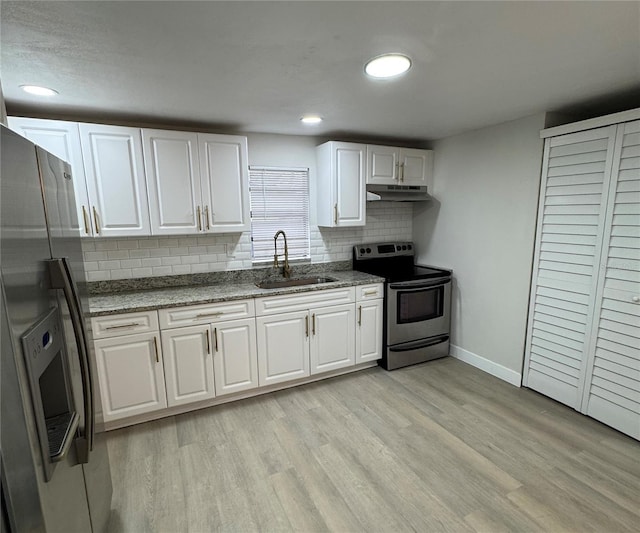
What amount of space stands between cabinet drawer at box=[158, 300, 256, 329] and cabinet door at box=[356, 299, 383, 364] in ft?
3.48

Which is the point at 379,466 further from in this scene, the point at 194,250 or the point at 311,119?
the point at 311,119

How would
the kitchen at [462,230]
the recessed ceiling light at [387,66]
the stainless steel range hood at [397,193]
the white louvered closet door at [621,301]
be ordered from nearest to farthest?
the recessed ceiling light at [387,66] → the white louvered closet door at [621,301] → the kitchen at [462,230] → the stainless steel range hood at [397,193]

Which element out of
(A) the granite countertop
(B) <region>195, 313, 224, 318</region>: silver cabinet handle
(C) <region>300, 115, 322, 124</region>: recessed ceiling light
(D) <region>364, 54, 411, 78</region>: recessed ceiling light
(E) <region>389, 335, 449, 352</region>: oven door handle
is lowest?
(E) <region>389, 335, 449, 352</region>: oven door handle

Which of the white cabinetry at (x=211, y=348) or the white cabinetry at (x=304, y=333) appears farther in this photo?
the white cabinetry at (x=304, y=333)

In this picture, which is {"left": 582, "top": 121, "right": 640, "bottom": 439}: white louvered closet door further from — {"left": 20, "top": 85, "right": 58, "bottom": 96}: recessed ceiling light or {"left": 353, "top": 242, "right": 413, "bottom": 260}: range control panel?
{"left": 20, "top": 85, "right": 58, "bottom": 96}: recessed ceiling light

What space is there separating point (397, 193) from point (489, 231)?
0.96 meters

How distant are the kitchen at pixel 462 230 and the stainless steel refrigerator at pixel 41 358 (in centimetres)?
112

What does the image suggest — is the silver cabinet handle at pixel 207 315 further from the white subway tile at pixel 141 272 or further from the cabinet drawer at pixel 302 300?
the white subway tile at pixel 141 272

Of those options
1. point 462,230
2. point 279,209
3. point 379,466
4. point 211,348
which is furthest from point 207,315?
point 462,230

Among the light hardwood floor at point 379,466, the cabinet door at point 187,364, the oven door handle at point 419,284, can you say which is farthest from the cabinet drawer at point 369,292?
Result: the cabinet door at point 187,364

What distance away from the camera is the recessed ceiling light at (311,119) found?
260 cm

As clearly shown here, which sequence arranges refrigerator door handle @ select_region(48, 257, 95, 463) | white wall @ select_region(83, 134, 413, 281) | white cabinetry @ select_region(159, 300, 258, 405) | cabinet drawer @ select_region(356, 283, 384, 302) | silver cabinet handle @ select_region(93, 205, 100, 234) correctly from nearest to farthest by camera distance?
refrigerator door handle @ select_region(48, 257, 95, 463) < silver cabinet handle @ select_region(93, 205, 100, 234) < white cabinetry @ select_region(159, 300, 258, 405) < white wall @ select_region(83, 134, 413, 281) < cabinet drawer @ select_region(356, 283, 384, 302)

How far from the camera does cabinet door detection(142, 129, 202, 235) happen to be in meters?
2.51

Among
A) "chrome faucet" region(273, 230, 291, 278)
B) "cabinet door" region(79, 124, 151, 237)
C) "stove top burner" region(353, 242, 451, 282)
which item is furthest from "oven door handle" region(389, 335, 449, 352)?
"cabinet door" region(79, 124, 151, 237)
